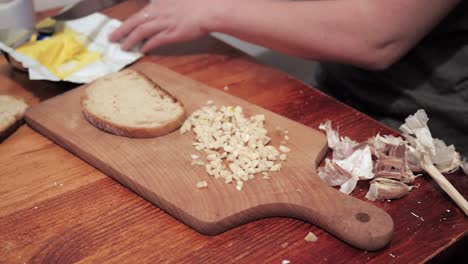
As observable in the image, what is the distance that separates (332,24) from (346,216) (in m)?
0.47

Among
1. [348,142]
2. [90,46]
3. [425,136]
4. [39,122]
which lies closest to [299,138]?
[348,142]

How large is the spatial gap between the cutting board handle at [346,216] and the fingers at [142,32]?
646 millimetres

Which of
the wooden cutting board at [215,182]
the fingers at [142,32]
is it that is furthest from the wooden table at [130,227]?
the fingers at [142,32]

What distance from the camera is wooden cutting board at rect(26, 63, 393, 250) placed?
0.78m

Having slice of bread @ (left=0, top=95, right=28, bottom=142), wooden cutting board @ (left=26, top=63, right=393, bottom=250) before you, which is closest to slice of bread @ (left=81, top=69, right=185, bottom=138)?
wooden cutting board @ (left=26, top=63, right=393, bottom=250)

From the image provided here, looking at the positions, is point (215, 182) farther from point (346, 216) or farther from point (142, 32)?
point (142, 32)

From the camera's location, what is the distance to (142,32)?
1.28 m

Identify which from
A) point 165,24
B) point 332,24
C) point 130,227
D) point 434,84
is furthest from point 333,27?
point 130,227

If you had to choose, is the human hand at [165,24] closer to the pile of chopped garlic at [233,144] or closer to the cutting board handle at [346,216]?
the pile of chopped garlic at [233,144]

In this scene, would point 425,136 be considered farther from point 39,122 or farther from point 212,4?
point 39,122

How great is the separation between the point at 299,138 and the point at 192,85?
30 centimetres

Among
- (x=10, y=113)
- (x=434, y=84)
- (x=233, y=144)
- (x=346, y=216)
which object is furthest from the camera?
(x=434, y=84)

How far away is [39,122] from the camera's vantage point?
101 centimetres

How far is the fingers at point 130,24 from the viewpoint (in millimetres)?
1286
